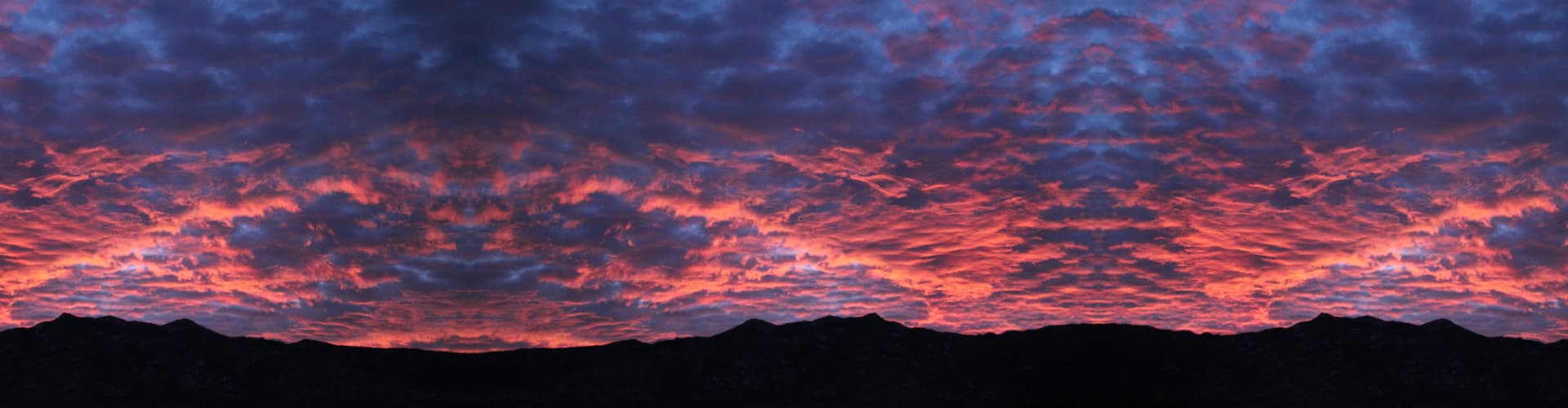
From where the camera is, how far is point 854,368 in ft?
570

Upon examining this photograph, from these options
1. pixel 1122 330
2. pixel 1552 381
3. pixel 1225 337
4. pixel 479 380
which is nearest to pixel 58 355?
pixel 479 380

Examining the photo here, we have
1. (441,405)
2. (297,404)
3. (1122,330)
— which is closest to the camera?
(441,405)

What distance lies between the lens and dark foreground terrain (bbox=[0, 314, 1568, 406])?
14788 centimetres

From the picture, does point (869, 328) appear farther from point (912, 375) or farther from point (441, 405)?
point (441, 405)

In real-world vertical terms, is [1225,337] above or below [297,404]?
above

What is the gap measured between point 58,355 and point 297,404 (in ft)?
204

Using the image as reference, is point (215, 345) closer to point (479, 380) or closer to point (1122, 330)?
point (479, 380)

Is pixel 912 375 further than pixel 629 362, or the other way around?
pixel 912 375

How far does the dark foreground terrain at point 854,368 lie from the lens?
147875 mm

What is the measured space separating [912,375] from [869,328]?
12302 millimetres

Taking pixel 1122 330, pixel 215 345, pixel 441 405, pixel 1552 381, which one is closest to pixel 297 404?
pixel 215 345

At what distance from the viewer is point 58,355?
16538 cm

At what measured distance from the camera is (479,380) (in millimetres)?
123375

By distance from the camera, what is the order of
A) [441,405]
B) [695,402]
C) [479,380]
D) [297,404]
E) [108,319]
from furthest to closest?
[108,319]
[695,402]
[297,404]
[479,380]
[441,405]
